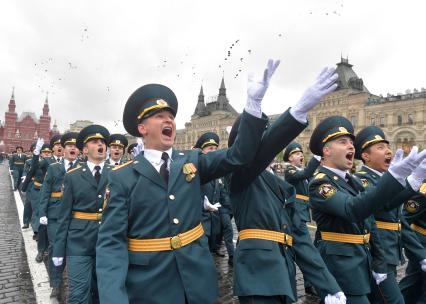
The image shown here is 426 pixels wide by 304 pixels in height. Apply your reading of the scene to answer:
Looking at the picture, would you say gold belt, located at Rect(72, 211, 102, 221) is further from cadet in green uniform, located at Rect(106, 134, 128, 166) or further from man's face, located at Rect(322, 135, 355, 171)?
cadet in green uniform, located at Rect(106, 134, 128, 166)

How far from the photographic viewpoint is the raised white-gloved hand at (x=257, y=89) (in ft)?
7.54

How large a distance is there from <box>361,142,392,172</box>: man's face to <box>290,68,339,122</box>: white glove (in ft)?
7.69

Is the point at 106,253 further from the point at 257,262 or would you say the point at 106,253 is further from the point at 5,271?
the point at 5,271

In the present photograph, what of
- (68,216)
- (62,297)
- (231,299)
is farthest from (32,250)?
(231,299)

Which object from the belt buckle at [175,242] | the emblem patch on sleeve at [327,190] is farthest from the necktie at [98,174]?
the emblem patch on sleeve at [327,190]

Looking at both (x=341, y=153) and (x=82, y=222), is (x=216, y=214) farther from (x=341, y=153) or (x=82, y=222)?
(x=341, y=153)

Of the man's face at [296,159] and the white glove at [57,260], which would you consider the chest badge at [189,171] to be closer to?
the white glove at [57,260]

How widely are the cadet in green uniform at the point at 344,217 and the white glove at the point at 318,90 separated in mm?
1048

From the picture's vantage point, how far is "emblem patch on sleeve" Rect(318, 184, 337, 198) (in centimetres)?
334

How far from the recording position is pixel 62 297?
17.0 feet

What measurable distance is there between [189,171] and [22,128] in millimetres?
110253

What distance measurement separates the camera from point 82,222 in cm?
461

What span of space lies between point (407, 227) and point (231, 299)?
2.69 metres

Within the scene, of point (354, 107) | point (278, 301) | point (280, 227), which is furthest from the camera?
point (354, 107)
